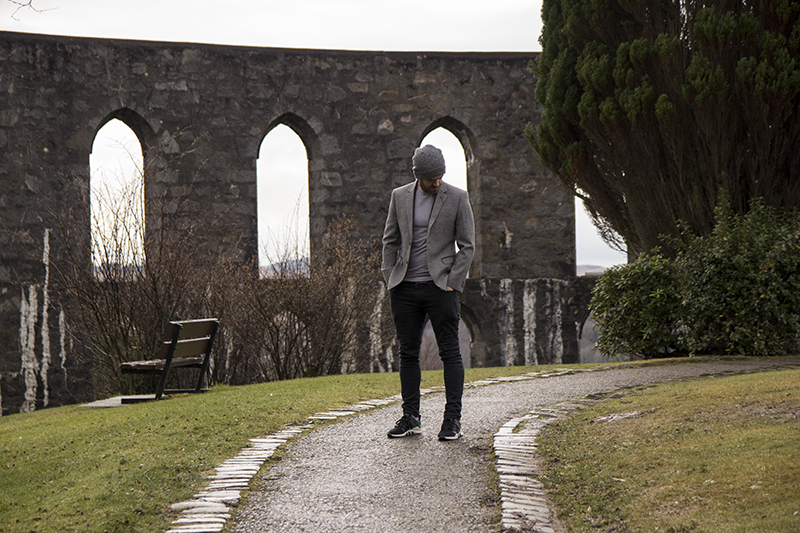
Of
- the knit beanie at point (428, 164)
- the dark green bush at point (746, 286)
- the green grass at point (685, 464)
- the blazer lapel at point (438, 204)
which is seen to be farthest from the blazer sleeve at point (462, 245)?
the dark green bush at point (746, 286)

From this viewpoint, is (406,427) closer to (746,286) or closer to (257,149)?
(746,286)

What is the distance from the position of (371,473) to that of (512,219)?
10.9m

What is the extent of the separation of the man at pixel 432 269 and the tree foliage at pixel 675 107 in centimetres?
534

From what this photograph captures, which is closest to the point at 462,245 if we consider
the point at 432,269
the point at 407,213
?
the point at 432,269

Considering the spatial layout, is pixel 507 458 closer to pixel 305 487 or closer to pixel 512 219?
pixel 305 487

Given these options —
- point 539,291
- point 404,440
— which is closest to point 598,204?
point 539,291

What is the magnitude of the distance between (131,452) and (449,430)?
1.82 metres

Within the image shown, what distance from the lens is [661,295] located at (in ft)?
30.1

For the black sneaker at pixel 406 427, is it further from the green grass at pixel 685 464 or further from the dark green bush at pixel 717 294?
the dark green bush at pixel 717 294

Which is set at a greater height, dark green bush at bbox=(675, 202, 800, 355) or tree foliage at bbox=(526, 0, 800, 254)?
tree foliage at bbox=(526, 0, 800, 254)

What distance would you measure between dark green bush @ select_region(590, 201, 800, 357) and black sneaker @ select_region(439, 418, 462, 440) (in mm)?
5091

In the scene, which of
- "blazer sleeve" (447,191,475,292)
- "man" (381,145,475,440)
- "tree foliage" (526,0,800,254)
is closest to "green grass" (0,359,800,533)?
"man" (381,145,475,440)

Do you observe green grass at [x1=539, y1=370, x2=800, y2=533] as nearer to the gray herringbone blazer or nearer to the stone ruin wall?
the gray herringbone blazer

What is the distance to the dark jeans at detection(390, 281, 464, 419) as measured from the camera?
4570 mm
